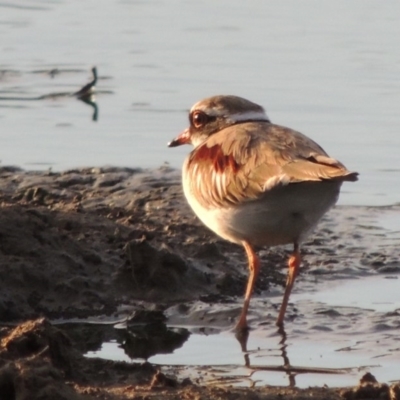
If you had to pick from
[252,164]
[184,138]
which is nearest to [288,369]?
[252,164]

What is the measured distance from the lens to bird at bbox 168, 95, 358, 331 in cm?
653

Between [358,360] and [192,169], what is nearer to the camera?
[358,360]

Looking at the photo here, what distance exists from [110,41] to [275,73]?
9.04ft

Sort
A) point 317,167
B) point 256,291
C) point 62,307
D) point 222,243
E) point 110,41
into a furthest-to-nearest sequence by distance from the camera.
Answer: point 110,41
point 222,243
point 256,291
point 62,307
point 317,167

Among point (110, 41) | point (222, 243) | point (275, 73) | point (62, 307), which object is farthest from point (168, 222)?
point (110, 41)

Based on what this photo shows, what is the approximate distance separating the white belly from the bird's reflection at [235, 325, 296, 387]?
0.56m

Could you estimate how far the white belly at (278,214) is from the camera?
6.65m

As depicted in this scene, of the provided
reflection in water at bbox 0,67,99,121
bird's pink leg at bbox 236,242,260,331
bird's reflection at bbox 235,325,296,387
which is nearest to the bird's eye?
bird's pink leg at bbox 236,242,260,331

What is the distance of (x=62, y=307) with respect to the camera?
23.8 ft

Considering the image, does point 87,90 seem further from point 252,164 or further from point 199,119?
point 252,164

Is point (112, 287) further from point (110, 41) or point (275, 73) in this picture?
point (110, 41)

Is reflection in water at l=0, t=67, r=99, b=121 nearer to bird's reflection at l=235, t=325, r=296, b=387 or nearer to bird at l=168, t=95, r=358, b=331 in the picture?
bird at l=168, t=95, r=358, b=331

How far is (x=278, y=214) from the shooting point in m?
6.78

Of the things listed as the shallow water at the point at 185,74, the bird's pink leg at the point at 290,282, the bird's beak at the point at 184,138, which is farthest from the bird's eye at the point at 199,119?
the shallow water at the point at 185,74
